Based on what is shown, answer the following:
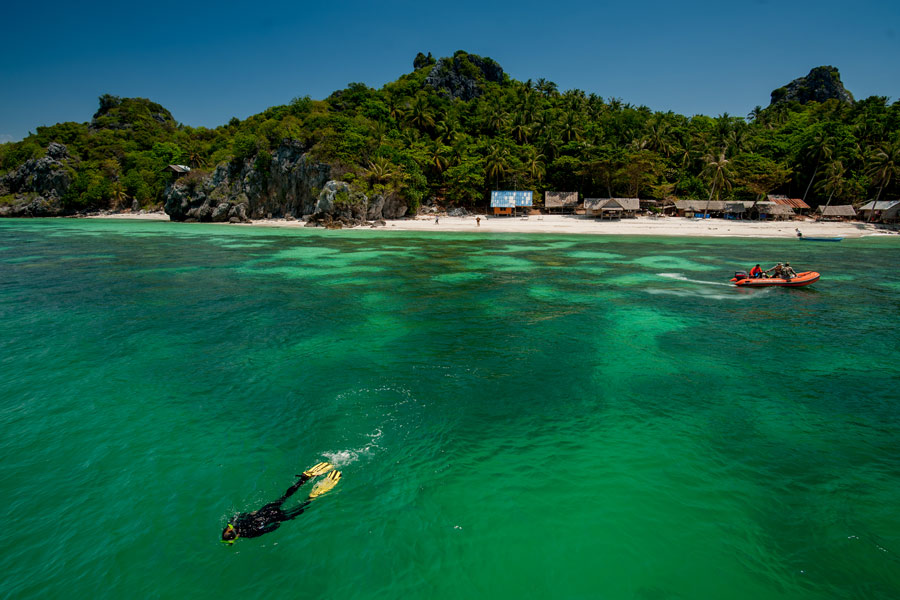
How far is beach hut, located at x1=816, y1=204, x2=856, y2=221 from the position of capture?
189 feet

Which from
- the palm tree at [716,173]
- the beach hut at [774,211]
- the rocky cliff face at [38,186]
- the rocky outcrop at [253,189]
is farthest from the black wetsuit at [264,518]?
the rocky cliff face at [38,186]

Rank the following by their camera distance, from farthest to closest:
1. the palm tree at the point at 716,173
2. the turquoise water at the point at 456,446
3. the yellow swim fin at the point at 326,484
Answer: the palm tree at the point at 716,173, the yellow swim fin at the point at 326,484, the turquoise water at the point at 456,446

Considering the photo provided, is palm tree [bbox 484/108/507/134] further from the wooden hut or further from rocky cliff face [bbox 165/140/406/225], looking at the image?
the wooden hut

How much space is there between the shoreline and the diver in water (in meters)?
48.4

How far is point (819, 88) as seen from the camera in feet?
370

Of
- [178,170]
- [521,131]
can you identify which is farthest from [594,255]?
[178,170]

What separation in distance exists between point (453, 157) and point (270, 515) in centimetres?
7153

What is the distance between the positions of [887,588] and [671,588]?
2.72 metres

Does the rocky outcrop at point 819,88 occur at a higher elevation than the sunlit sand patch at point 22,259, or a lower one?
higher

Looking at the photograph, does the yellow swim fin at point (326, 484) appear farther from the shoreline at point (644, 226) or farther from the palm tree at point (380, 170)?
the palm tree at point (380, 170)

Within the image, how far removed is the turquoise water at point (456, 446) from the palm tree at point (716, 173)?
50476mm

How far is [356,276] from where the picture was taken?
84.1 feet

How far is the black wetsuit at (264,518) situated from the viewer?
20.2 ft

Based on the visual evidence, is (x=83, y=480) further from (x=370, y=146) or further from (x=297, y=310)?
(x=370, y=146)
